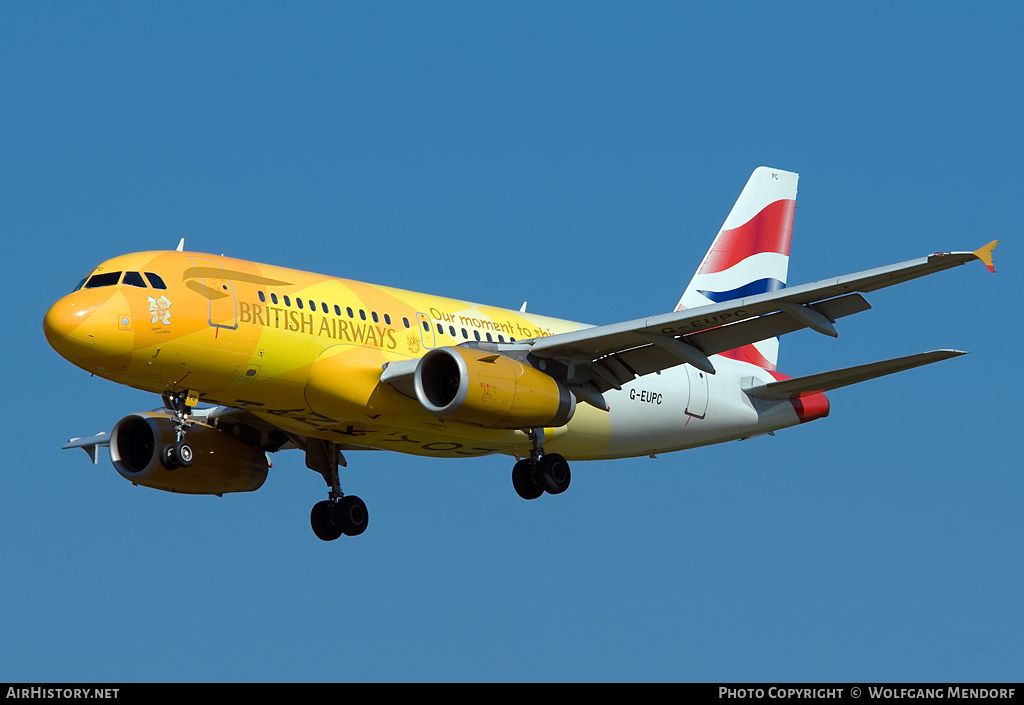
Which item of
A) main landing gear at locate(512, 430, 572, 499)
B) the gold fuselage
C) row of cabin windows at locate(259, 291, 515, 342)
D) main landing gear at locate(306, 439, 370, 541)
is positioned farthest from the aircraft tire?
main landing gear at locate(512, 430, 572, 499)

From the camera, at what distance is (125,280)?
103ft

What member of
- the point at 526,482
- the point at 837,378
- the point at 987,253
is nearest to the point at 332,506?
the point at 526,482

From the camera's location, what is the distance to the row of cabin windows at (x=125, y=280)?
3142 centimetres

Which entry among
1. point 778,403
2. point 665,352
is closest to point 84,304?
point 665,352

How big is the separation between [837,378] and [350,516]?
12.4 m

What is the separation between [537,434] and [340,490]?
224 inches

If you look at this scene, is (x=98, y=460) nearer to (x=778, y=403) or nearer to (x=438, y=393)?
(x=438, y=393)

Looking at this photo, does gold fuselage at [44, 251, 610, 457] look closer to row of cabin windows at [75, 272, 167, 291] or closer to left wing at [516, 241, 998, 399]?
row of cabin windows at [75, 272, 167, 291]

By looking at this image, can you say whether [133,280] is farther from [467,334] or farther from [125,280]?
[467,334]

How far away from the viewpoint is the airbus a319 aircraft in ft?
103

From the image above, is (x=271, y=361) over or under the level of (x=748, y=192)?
under

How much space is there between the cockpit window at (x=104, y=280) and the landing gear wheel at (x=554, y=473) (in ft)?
35.0

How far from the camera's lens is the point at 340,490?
3894 centimetres
